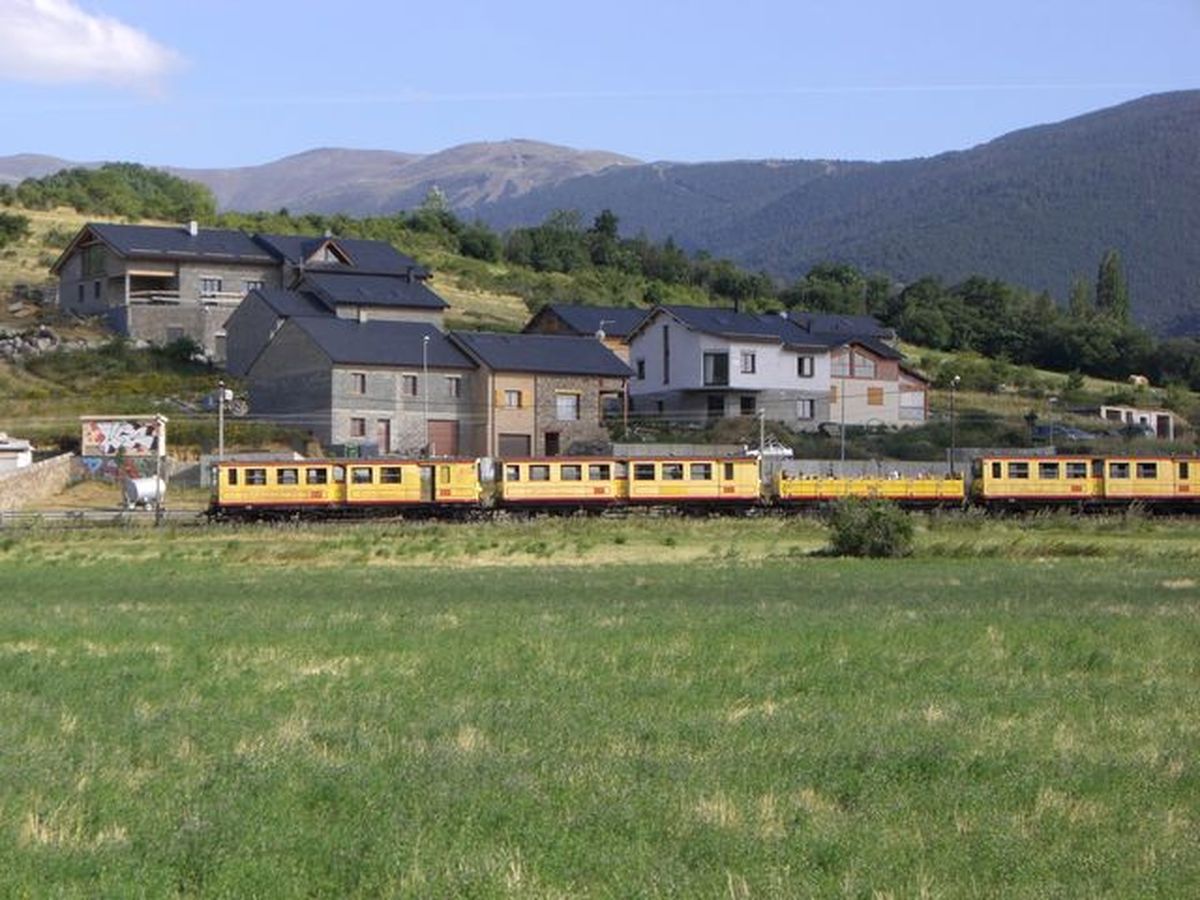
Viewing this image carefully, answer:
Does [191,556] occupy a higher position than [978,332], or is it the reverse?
[978,332]

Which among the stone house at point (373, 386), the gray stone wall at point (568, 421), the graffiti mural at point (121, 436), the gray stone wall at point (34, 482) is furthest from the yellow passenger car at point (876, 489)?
the gray stone wall at point (34, 482)

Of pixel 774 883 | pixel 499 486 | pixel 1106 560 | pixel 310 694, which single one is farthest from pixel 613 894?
pixel 499 486

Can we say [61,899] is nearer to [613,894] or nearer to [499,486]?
[613,894]

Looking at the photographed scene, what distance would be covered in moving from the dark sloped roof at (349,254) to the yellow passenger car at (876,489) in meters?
34.1

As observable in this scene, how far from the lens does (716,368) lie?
263 feet

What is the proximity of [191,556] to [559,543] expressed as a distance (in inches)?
376

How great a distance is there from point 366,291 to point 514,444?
15.4 metres

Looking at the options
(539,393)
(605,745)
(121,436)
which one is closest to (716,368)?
(539,393)

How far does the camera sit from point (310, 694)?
14.8 m

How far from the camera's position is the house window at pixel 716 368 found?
8000 centimetres

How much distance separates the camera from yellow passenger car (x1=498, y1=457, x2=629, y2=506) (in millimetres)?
57438

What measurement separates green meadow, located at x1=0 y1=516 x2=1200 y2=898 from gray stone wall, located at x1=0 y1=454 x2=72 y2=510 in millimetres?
32827

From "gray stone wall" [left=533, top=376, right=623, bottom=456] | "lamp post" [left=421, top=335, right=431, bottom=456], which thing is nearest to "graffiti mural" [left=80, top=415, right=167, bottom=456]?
"lamp post" [left=421, top=335, right=431, bottom=456]

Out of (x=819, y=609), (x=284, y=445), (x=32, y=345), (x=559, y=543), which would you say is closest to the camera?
(x=819, y=609)
